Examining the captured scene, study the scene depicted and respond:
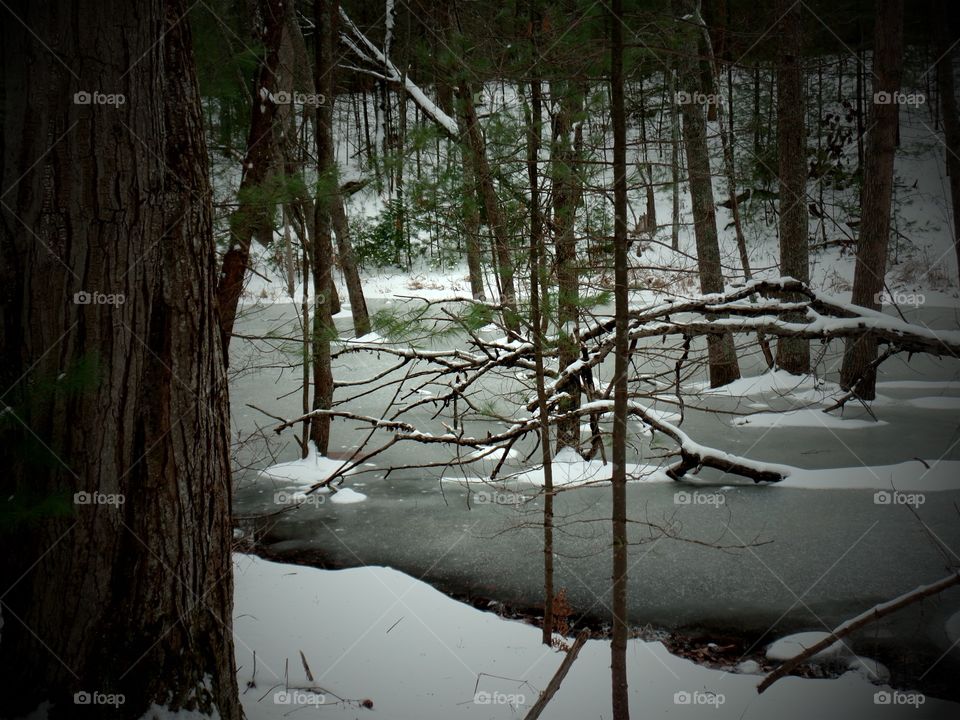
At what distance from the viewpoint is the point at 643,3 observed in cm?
378

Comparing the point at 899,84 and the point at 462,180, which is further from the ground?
the point at 899,84

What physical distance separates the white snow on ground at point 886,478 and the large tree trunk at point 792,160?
2.82 m

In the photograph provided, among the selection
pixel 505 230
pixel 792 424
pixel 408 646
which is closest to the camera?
pixel 408 646

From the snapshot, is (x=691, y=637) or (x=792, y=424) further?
(x=792, y=424)

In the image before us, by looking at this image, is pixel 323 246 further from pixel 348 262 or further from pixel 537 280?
pixel 537 280

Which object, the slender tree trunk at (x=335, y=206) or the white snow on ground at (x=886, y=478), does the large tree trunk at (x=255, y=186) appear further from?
the white snow on ground at (x=886, y=478)

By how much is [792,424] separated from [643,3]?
5.97 m

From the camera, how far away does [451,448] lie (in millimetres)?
7789

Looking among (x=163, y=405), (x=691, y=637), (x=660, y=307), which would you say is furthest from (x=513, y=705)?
(x=660, y=307)

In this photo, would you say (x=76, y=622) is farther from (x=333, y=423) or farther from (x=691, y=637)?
(x=333, y=423)
